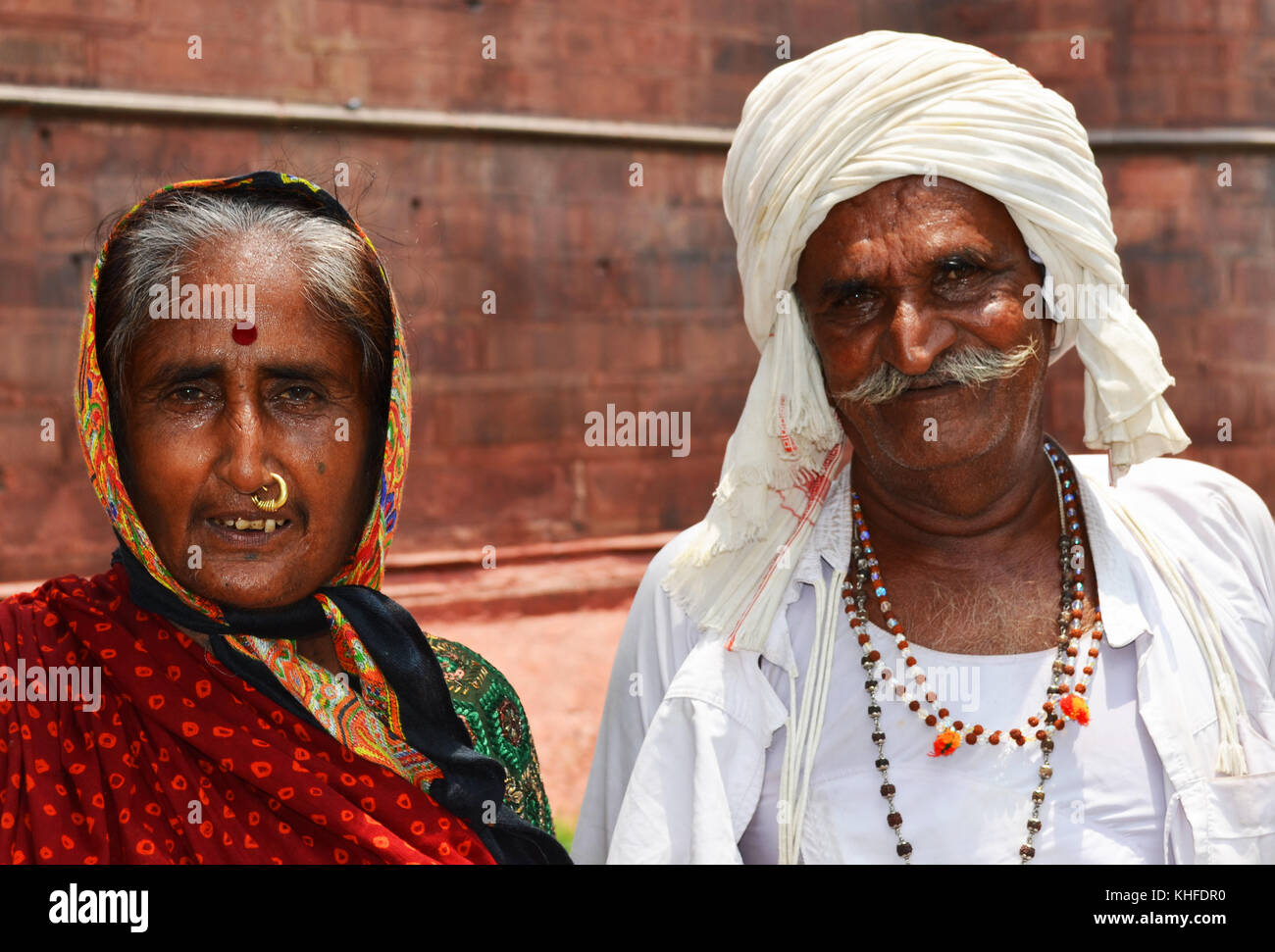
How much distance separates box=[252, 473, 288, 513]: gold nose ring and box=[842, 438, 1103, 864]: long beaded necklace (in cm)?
104

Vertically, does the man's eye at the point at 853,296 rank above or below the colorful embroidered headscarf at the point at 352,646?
above

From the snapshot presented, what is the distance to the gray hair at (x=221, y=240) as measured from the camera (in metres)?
2.23

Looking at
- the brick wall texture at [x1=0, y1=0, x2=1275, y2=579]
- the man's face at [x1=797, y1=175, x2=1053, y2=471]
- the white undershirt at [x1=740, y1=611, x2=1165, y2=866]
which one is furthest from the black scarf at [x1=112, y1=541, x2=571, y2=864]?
the brick wall texture at [x1=0, y1=0, x2=1275, y2=579]

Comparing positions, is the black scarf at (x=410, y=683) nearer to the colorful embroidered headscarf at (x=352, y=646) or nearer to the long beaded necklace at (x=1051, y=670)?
the colorful embroidered headscarf at (x=352, y=646)

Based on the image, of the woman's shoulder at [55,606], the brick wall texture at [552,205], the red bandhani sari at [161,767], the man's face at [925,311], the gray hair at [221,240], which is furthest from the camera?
the brick wall texture at [552,205]

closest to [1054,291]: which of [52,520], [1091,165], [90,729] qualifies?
[1091,165]

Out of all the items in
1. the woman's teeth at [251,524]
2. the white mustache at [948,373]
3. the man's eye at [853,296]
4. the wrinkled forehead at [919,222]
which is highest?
the wrinkled forehead at [919,222]

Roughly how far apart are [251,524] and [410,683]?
39 centimetres

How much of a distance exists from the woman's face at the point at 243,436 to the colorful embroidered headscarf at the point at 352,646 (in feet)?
0.14

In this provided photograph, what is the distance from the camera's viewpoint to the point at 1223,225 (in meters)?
9.80

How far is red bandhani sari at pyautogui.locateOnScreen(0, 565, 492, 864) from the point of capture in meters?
2.01

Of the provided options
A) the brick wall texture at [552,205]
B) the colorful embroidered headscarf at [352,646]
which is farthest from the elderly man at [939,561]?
the brick wall texture at [552,205]
